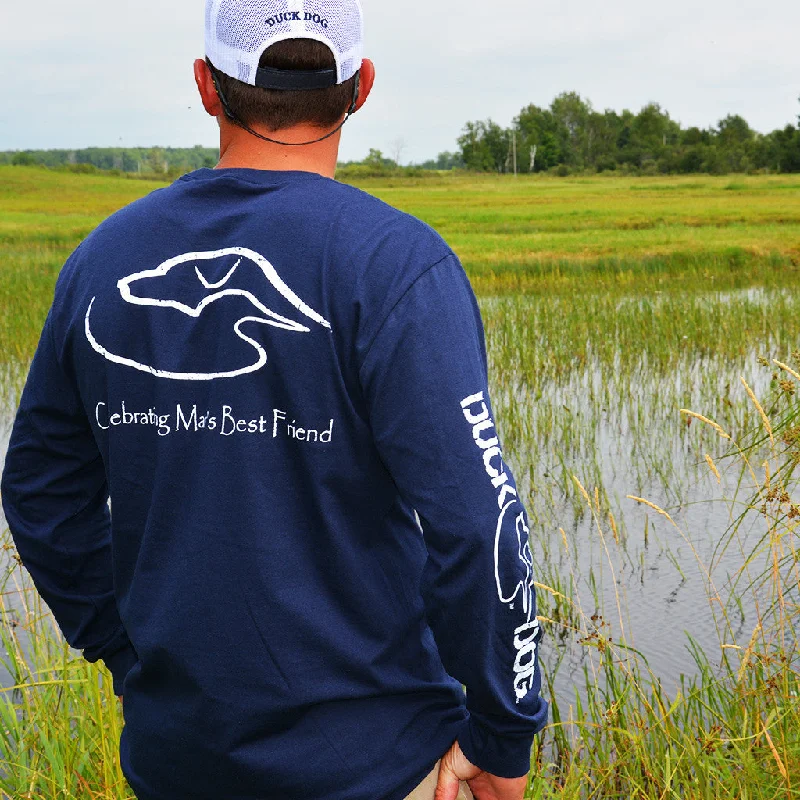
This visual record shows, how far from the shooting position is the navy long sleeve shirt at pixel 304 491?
1.27m

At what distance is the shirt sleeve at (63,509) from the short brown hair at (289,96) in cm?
48

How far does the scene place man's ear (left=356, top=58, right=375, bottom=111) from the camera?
1453 mm

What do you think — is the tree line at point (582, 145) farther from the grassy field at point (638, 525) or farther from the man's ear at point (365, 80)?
the man's ear at point (365, 80)

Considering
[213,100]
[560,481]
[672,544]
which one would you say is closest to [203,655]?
[213,100]

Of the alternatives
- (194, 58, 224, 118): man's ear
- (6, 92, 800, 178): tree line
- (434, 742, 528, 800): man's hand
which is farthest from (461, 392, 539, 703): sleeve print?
(6, 92, 800, 178): tree line

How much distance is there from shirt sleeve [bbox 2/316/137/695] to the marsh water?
129 centimetres

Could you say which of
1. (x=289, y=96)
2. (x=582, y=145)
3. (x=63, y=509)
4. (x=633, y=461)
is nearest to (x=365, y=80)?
(x=289, y=96)

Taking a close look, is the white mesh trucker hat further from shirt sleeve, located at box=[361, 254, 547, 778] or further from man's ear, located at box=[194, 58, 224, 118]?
shirt sleeve, located at box=[361, 254, 547, 778]

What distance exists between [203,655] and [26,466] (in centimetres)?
53

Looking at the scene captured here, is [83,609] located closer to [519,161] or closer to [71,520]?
[71,520]

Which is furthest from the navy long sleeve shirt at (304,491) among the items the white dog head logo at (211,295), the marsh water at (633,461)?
the marsh water at (633,461)

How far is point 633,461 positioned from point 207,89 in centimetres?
616

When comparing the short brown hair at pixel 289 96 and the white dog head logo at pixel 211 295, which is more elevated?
the short brown hair at pixel 289 96

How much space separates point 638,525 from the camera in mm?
6234
